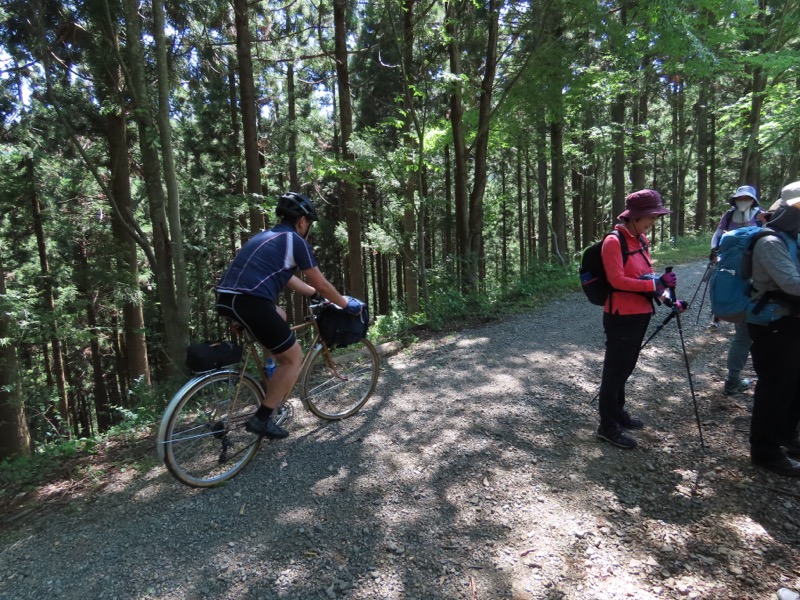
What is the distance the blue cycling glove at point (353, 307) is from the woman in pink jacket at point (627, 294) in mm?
2163

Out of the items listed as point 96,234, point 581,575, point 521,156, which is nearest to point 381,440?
point 581,575

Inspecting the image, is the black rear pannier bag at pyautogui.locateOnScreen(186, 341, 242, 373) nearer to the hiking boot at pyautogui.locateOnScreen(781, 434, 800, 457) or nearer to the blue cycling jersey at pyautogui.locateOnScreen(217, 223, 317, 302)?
the blue cycling jersey at pyautogui.locateOnScreen(217, 223, 317, 302)

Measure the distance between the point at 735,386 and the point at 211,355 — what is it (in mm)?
5112

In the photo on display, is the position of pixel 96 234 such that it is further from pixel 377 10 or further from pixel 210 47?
pixel 377 10

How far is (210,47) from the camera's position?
944cm

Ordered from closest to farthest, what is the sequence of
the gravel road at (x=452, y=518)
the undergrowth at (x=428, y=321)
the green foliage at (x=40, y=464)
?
the gravel road at (x=452, y=518)
the green foliage at (x=40, y=464)
the undergrowth at (x=428, y=321)

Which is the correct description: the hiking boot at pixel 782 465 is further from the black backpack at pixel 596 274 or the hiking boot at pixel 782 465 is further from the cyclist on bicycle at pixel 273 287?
the cyclist on bicycle at pixel 273 287

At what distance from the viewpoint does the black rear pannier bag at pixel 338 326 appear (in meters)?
4.16

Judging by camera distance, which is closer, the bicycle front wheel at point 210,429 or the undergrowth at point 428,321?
the bicycle front wheel at point 210,429

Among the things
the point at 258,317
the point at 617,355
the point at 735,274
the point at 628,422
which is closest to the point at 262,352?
the point at 258,317

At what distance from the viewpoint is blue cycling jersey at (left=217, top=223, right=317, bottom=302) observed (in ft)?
11.1

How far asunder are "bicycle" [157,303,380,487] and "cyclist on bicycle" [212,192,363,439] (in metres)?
0.16

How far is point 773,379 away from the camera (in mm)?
3189

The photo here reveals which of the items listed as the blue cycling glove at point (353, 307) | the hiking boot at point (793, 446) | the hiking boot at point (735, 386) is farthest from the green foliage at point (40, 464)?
the hiking boot at point (735, 386)
